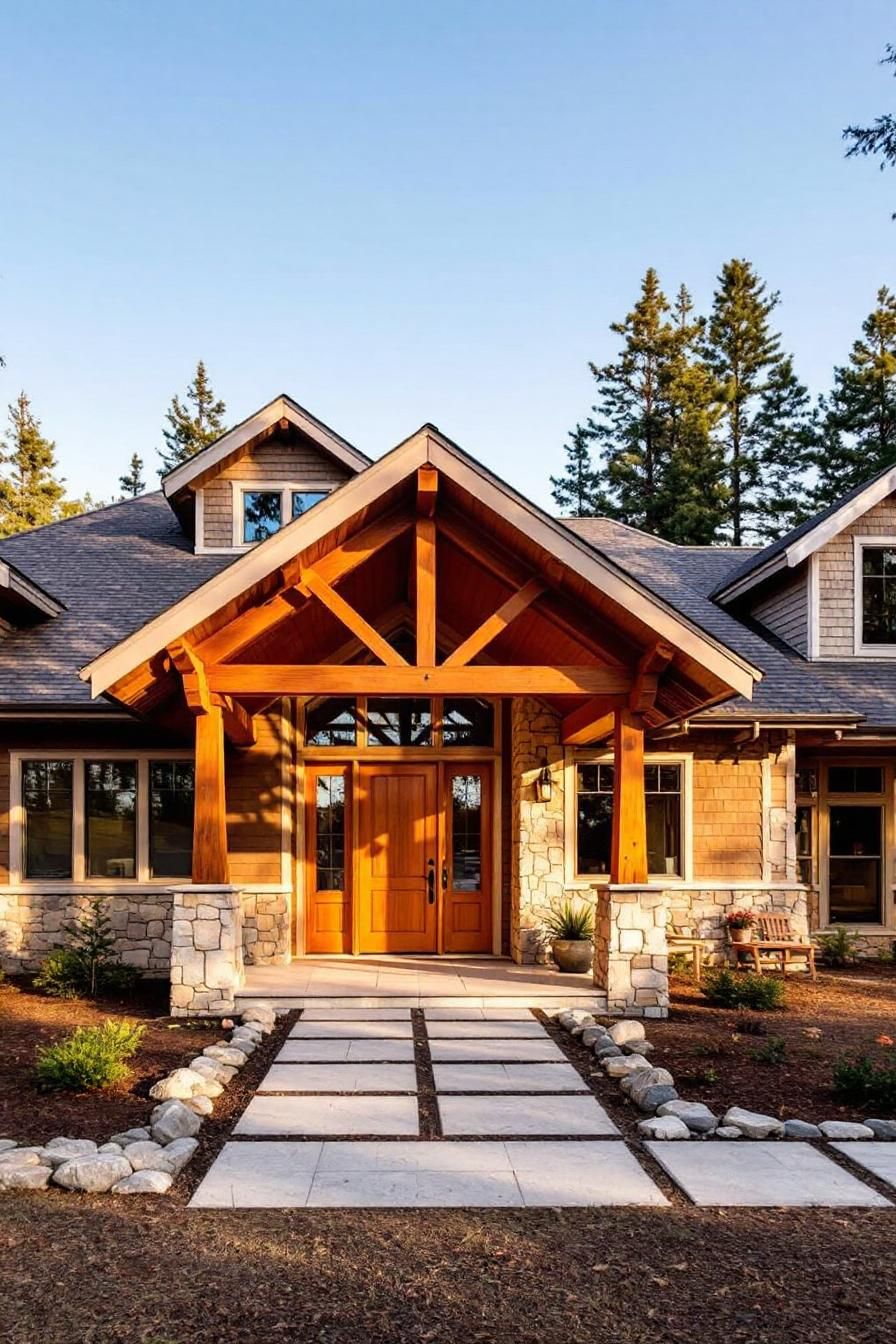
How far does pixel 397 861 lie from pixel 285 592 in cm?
406

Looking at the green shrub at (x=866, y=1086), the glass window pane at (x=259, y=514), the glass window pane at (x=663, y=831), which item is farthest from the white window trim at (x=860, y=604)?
the glass window pane at (x=259, y=514)

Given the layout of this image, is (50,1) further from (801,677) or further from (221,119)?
(801,677)

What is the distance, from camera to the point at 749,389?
1158 inches

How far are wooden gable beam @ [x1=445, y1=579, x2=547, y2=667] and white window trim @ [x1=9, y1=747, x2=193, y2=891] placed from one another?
429cm

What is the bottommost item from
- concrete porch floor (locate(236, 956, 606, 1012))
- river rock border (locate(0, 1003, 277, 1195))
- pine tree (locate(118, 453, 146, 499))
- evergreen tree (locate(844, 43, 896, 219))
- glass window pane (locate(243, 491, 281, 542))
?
concrete porch floor (locate(236, 956, 606, 1012))

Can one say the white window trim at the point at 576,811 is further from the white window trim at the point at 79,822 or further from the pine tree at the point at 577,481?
the pine tree at the point at 577,481

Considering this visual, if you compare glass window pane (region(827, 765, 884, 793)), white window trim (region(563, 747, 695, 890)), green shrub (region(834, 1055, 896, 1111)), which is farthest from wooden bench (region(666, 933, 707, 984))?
green shrub (region(834, 1055, 896, 1111))

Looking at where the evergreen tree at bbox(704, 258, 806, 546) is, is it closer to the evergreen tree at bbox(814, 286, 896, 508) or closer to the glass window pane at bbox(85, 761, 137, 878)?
the evergreen tree at bbox(814, 286, 896, 508)

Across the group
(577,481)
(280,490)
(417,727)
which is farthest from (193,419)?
(417,727)

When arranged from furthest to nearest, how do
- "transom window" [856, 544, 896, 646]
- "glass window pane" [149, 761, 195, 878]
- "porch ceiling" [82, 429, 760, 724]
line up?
"transom window" [856, 544, 896, 646]
"glass window pane" [149, 761, 195, 878]
"porch ceiling" [82, 429, 760, 724]

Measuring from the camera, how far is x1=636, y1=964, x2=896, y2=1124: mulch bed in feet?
19.4

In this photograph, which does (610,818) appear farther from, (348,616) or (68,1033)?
(68,1033)

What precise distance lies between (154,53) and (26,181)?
1911 mm

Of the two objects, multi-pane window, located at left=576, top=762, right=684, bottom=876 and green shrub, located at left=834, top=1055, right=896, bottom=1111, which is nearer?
green shrub, located at left=834, top=1055, right=896, bottom=1111
